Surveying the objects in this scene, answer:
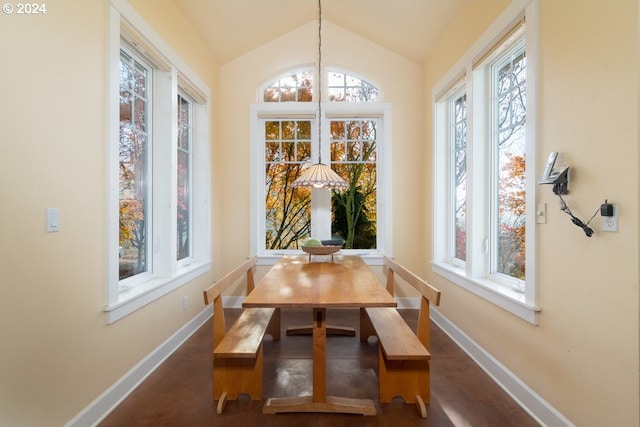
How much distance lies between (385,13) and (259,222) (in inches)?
106

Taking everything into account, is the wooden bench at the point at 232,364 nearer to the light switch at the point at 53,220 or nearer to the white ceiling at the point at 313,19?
the light switch at the point at 53,220

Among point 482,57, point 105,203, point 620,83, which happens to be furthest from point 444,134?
point 105,203

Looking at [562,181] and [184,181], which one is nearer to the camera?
[562,181]

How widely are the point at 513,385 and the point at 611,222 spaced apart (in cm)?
123

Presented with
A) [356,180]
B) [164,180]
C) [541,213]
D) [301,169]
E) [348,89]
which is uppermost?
[348,89]

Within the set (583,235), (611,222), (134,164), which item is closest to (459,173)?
(583,235)

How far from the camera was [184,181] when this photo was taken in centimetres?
329

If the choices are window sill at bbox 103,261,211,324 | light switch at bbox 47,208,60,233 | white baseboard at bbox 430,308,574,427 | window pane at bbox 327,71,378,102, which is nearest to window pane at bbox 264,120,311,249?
window pane at bbox 327,71,378,102

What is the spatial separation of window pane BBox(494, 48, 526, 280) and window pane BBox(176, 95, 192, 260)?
2907mm

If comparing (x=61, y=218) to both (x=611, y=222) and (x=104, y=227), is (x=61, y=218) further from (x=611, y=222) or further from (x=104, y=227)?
(x=611, y=222)

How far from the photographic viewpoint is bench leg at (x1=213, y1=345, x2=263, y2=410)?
6.45 ft

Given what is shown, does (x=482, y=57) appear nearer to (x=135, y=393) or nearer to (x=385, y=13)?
(x=385, y=13)

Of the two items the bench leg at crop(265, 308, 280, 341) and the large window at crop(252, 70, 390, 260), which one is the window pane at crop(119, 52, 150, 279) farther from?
the large window at crop(252, 70, 390, 260)

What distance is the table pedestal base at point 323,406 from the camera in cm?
185
